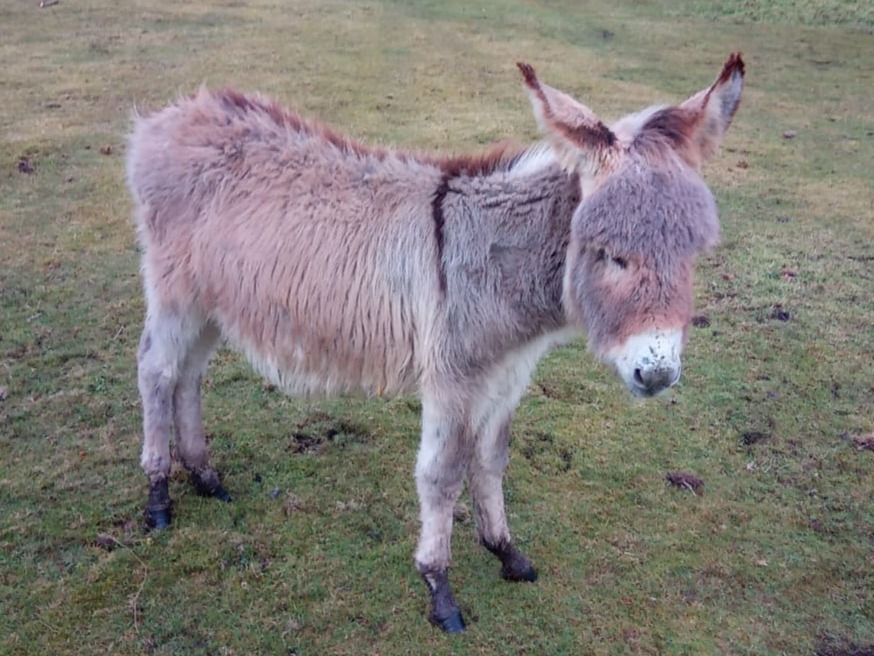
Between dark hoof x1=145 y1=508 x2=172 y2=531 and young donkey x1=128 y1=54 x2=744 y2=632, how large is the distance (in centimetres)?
1

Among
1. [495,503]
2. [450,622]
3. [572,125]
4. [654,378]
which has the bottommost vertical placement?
[450,622]

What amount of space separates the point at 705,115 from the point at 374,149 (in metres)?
1.41

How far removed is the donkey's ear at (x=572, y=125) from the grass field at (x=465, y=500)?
205cm

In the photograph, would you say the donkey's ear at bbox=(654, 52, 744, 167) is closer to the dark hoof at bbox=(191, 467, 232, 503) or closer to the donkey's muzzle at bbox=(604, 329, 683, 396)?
the donkey's muzzle at bbox=(604, 329, 683, 396)

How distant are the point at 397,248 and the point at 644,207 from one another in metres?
1.07

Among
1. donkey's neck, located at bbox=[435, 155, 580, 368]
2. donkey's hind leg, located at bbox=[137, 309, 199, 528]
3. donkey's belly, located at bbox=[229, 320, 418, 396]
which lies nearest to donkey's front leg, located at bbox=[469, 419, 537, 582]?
donkey's belly, located at bbox=[229, 320, 418, 396]

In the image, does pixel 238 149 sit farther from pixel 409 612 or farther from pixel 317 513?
pixel 409 612

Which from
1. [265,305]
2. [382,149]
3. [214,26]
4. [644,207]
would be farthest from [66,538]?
[214,26]

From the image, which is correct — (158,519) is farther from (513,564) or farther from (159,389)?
(513,564)

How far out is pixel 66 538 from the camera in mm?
3691

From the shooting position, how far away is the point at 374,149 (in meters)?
3.41

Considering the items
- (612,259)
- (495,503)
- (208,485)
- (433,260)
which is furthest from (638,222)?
(208,485)

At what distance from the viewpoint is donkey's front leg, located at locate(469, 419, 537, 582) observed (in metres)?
3.53

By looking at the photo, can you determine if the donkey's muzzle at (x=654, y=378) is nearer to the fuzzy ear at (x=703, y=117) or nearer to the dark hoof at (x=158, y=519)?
the fuzzy ear at (x=703, y=117)
